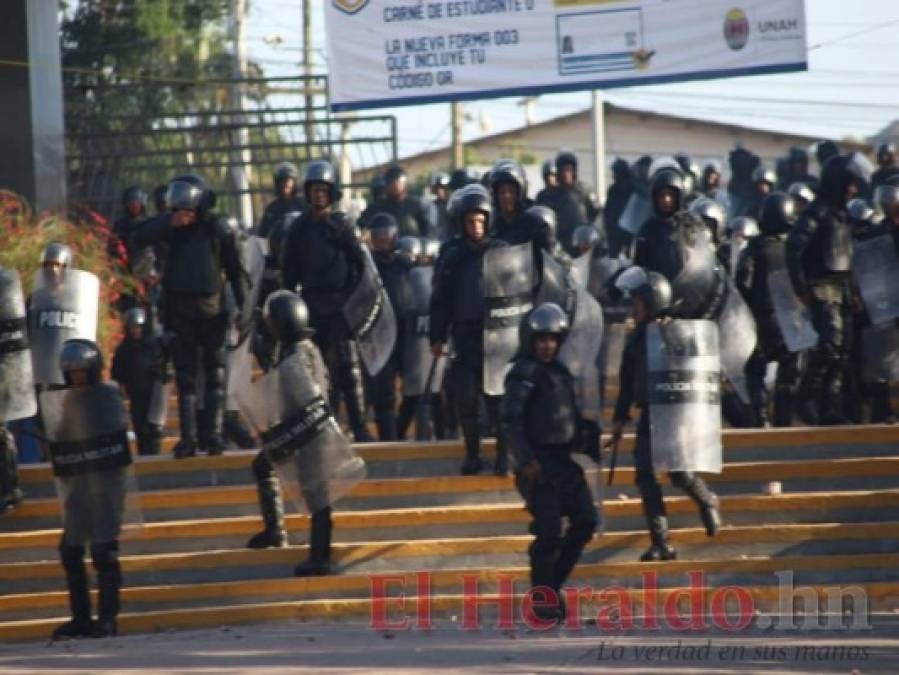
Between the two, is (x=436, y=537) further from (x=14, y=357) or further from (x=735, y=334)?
(x=14, y=357)

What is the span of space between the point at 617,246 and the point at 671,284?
8414 millimetres

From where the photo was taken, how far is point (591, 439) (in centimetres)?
1359

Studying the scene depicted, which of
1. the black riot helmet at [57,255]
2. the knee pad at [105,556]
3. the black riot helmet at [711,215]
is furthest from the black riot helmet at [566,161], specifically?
the knee pad at [105,556]

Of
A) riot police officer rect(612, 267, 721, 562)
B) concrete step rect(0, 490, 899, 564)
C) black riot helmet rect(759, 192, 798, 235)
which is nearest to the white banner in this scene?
black riot helmet rect(759, 192, 798, 235)

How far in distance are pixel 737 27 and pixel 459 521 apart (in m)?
8.61

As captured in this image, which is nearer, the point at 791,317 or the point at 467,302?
the point at 467,302

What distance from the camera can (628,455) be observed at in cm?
1564

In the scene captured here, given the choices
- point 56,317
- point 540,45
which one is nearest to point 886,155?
point 540,45

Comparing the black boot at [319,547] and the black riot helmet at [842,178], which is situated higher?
the black riot helmet at [842,178]

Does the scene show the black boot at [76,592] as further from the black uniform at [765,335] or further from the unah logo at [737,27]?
the unah logo at [737,27]

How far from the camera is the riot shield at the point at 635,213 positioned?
23.5 meters

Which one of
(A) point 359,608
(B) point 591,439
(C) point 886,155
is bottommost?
(A) point 359,608

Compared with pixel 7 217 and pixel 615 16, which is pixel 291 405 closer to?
pixel 7 217

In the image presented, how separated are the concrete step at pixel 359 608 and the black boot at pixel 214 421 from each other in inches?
76.0
